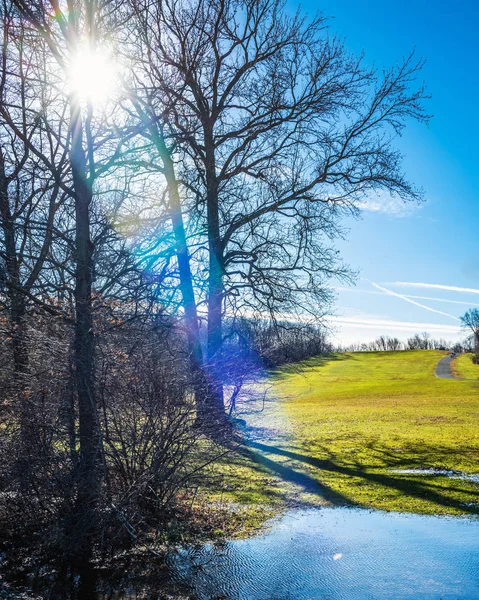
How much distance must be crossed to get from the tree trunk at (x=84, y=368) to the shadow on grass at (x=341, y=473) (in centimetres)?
432

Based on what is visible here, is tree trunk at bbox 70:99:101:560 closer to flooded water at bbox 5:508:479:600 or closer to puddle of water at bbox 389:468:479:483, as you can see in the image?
flooded water at bbox 5:508:479:600

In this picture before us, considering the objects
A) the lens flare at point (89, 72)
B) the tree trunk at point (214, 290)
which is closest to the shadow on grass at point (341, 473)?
the tree trunk at point (214, 290)

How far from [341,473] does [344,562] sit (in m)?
5.20

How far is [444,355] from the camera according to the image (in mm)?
93438

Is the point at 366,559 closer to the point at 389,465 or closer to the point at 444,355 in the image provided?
the point at 389,465

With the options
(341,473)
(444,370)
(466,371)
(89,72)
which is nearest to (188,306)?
(341,473)

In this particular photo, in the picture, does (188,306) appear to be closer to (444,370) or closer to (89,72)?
(89,72)

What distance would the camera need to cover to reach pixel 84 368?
6.92m

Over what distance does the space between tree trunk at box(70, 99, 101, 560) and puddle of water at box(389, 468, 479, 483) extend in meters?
7.01

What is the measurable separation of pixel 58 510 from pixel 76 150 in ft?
16.9

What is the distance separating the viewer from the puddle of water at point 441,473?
10347mm

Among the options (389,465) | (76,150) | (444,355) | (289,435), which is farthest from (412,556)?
(444,355)

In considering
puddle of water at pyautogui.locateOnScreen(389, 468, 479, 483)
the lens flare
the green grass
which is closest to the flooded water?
puddle of water at pyautogui.locateOnScreen(389, 468, 479, 483)

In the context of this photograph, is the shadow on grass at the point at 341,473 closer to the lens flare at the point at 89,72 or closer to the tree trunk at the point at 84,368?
the tree trunk at the point at 84,368
